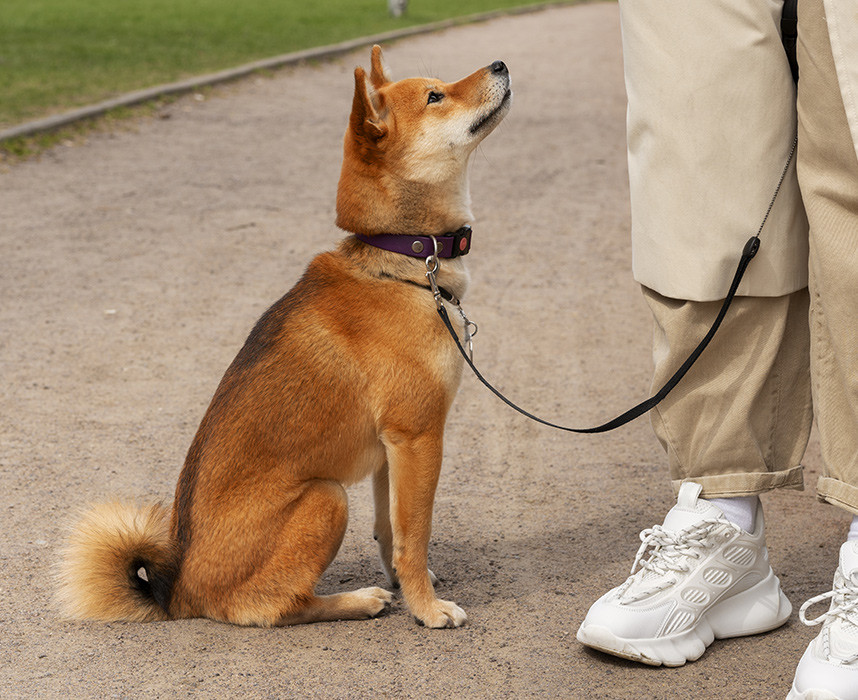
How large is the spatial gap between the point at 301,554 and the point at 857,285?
1.35 metres

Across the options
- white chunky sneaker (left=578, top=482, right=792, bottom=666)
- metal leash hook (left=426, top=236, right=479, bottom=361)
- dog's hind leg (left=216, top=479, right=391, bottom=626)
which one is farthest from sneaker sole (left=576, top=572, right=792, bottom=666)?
metal leash hook (left=426, top=236, right=479, bottom=361)

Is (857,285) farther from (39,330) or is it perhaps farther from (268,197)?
(268,197)

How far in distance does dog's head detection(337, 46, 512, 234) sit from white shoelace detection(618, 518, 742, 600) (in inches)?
37.5

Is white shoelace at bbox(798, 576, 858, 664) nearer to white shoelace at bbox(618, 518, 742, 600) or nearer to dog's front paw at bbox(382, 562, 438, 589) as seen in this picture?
white shoelace at bbox(618, 518, 742, 600)

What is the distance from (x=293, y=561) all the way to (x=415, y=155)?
40.9 inches

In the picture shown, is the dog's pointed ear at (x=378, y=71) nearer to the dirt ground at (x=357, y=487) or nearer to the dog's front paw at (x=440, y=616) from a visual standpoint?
the dirt ground at (x=357, y=487)

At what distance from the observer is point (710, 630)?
2488 mm

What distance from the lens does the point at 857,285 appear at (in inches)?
85.7

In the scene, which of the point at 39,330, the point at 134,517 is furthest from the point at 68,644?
the point at 39,330

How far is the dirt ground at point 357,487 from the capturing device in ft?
7.89

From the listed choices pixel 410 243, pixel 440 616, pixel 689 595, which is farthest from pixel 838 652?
pixel 410 243

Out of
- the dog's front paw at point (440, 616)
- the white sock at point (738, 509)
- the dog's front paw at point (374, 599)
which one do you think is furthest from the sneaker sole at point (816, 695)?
the dog's front paw at point (374, 599)

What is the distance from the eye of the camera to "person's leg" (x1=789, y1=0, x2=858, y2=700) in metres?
2.13

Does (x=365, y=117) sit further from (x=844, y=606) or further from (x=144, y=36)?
(x=144, y=36)
